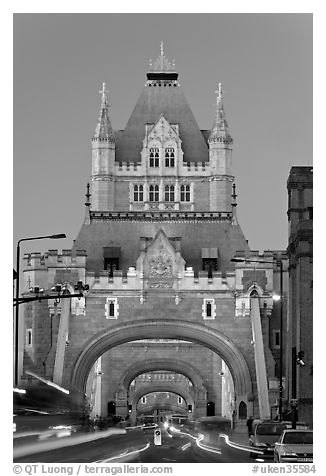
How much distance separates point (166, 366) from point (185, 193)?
53.1 feet

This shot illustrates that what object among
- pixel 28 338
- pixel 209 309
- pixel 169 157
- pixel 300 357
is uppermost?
pixel 169 157

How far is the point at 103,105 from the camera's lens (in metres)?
127

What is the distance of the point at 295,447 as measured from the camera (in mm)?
41719

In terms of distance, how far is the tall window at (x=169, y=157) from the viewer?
422 ft

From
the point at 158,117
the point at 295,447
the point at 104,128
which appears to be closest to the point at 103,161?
the point at 104,128

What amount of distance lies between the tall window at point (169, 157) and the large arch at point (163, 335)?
32.7m

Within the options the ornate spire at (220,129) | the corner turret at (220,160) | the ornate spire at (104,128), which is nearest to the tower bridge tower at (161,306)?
Result: the corner turret at (220,160)

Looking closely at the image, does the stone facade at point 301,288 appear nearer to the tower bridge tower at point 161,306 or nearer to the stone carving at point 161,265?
the tower bridge tower at point 161,306

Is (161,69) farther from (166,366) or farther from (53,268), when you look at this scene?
(53,268)

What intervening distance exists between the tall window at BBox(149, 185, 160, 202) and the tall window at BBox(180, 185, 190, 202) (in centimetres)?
197

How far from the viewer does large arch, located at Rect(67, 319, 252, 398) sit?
9612 cm

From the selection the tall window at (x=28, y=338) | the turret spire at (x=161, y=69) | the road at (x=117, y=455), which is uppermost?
the turret spire at (x=161, y=69)
